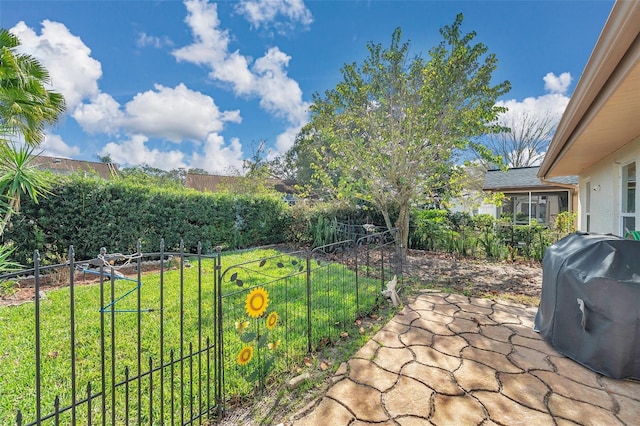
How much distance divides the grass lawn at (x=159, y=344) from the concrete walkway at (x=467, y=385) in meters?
0.64

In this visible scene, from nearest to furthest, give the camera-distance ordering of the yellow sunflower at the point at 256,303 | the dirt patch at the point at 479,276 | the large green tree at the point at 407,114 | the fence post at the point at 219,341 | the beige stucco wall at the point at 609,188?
the fence post at the point at 219,341, the yellow sunflower at the point at 256,303, the beige stucco wall at the point at 609,188, the dirt patch at the point at 479,276, the large green tree at the point at 407,114

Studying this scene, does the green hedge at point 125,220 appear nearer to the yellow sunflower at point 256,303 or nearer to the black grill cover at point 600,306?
the yellow sunflower at point 256,303

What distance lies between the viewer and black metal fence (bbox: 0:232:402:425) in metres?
1.73

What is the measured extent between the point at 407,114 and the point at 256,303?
635 cm

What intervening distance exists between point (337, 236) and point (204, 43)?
21.7ft

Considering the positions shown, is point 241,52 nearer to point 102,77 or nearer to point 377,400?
point 102,77

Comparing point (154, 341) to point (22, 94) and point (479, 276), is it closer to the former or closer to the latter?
point (22, 94)

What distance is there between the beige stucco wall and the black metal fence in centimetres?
405

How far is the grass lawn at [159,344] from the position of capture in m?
2.11

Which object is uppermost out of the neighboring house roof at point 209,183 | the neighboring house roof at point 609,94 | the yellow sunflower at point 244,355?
the neighboring house roof at point 209,183

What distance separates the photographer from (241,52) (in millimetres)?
8727

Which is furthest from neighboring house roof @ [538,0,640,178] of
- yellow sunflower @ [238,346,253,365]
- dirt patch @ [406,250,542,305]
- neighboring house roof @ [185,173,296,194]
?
neighboring house roof @ [185,173,296,194]

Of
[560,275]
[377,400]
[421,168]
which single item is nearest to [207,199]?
[421,168]

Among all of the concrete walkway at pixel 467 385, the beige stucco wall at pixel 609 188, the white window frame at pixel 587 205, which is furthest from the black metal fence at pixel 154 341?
the white window frame at pixel 587 205
